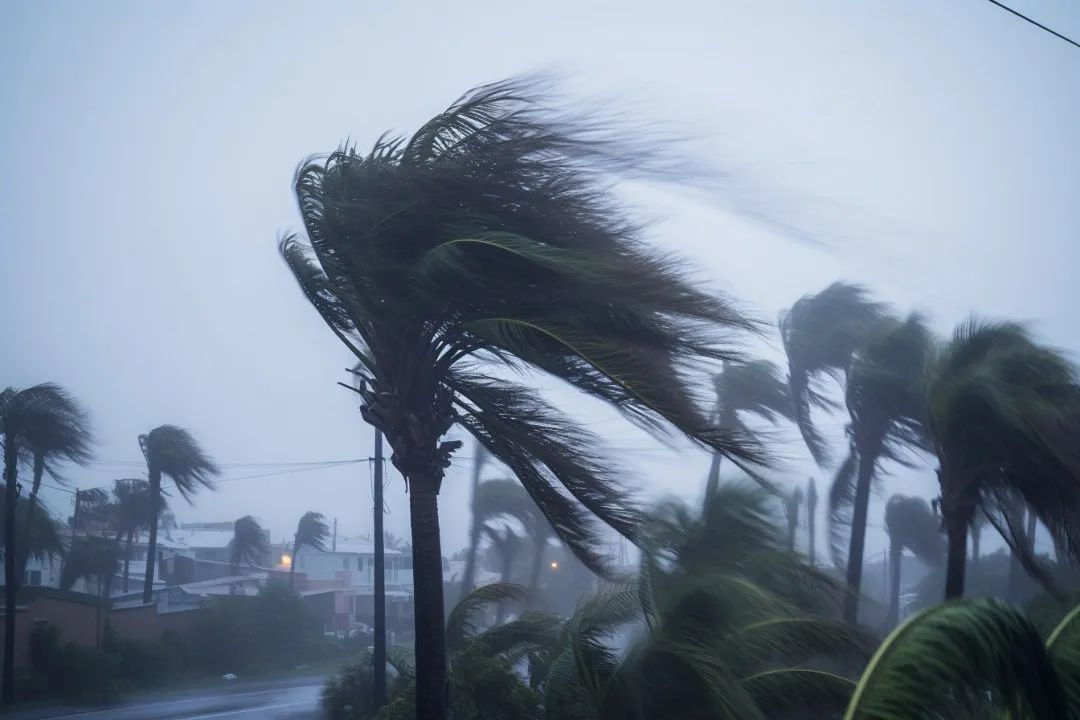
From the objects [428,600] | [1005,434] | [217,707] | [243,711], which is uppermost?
[1005,434]

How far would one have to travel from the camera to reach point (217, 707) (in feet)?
→ 55.5

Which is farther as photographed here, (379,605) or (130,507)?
(130,507)

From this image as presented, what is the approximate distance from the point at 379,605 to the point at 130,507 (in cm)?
1566

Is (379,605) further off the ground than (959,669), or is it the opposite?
(959,669)

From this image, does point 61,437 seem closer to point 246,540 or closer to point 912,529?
point 246,540

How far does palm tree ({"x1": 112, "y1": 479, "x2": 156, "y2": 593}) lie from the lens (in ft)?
88.8

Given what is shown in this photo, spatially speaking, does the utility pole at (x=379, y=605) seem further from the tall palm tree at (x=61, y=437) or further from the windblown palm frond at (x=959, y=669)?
the windblown palm frond at (x=959, y=669)

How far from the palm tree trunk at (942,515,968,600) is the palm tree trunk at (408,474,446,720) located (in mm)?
5133

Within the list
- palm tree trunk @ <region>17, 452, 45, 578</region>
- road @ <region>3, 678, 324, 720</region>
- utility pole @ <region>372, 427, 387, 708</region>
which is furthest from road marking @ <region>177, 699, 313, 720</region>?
palm tree trunk @ <region>17, 452, 45, 578</region>

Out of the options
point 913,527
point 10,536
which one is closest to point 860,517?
point 913,527

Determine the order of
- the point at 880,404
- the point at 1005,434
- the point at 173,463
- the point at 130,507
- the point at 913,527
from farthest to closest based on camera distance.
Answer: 1. the point at 130,507
2. the point at 913,527
3. the point at 173,463
4. the point at 880,404
5. the point at 1005,434

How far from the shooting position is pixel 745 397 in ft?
33.5

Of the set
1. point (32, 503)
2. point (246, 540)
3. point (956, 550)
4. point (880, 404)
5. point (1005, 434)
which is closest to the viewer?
point (1005, 434)

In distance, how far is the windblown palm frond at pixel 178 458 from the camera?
2291 centimetres
